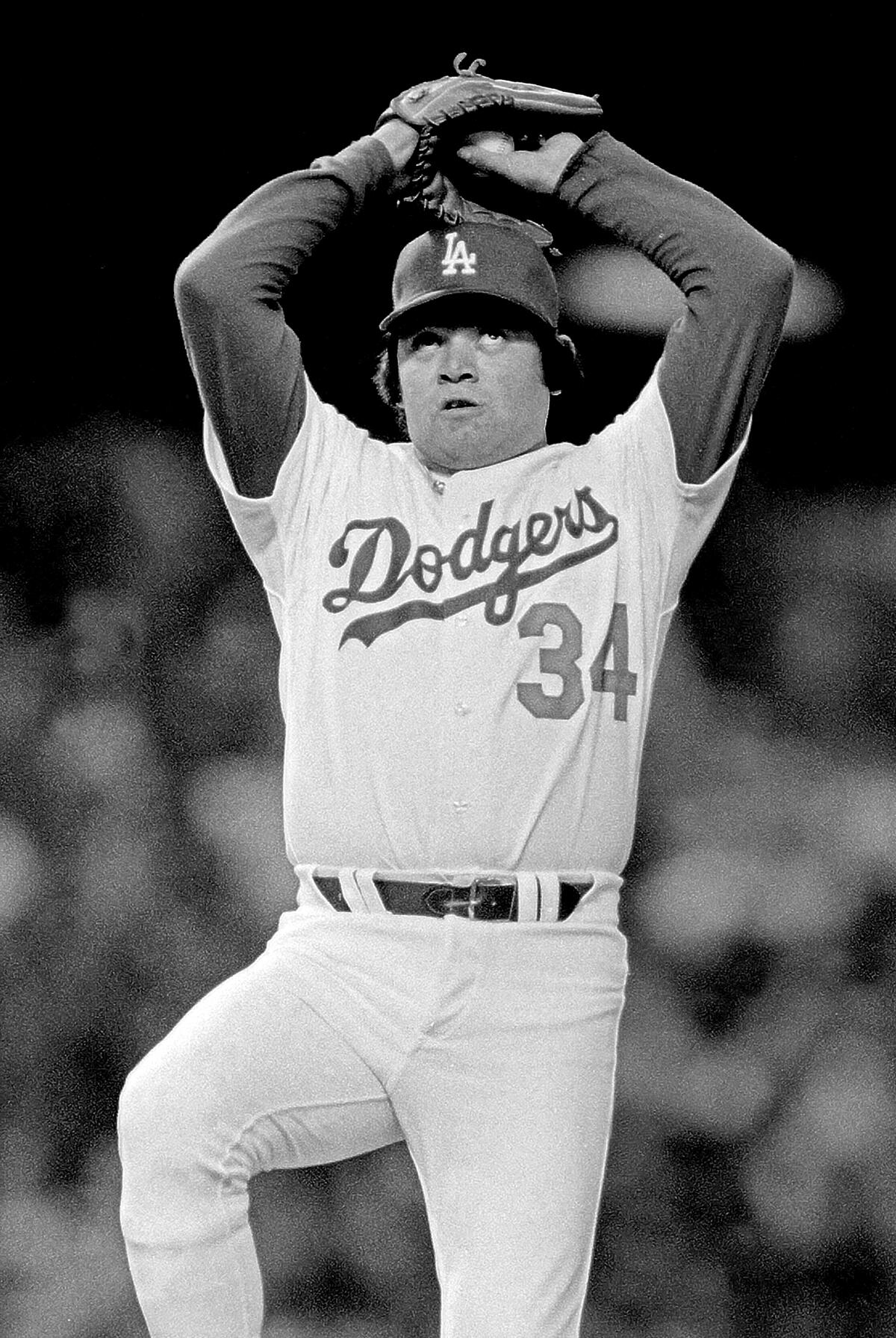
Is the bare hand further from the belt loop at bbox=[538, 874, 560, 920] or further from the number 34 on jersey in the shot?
the belt loop at bbox=[538, 874, 560, 920]

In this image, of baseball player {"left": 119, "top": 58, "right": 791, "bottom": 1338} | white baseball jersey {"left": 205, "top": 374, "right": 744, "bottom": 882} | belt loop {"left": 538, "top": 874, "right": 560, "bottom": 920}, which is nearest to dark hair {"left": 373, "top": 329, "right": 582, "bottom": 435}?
baseball player {"left": 119, "top": 58, "right": 791, "bottom": 1338}

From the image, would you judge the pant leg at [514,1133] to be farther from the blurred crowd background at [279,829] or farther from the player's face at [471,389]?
the blurred crowd background at [279,829]

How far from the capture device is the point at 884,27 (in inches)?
97.4

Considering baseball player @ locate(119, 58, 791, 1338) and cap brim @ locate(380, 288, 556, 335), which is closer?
baseball player @ locate(119, 58, 791, 1338)

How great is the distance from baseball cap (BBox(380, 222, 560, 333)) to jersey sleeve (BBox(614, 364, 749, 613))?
6.4 inches

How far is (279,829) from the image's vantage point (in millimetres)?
2605

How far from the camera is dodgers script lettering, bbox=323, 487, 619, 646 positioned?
1.72 meters

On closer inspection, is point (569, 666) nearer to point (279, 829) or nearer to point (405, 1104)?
point (405, 1104)

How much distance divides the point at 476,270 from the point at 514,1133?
0.89m

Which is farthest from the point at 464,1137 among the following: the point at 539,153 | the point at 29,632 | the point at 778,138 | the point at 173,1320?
the point at 778,138

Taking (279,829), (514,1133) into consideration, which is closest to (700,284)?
(514,1133)

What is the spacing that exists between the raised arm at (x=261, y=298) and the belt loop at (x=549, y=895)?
517mm

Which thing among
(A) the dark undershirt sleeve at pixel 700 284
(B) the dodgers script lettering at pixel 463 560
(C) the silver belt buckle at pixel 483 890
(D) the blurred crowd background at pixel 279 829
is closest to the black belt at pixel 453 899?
(C) the silver belt buckle at pixel 483 890

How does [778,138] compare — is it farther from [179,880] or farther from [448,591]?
[179,880]
